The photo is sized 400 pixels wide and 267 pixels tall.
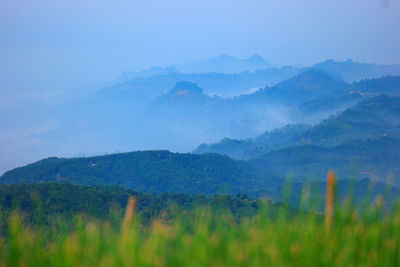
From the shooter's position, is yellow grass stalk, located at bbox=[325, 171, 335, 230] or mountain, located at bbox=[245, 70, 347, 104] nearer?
yellow grass stalk, located at bbox=[325, 171, 335, 230]

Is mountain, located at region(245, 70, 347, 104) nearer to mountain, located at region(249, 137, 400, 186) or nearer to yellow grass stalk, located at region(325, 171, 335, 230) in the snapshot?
mountain, located at region(249, 137, 400, 186)

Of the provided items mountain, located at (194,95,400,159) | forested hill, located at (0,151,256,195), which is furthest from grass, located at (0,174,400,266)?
mountain, located at (194,95,400,159)

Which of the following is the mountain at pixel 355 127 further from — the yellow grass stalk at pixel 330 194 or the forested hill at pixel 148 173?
the yellow grass stalk at pixel 330 194

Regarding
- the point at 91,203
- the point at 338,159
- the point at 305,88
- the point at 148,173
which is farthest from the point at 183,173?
the point at 305,88

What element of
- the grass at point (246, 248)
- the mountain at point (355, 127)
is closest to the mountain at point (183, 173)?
the mountain at point (355, 127)

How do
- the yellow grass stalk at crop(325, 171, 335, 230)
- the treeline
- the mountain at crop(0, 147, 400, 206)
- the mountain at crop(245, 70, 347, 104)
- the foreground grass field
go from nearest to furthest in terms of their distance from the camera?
the foreground grass field → the yellow grass stalk at crop(325, 171, 335, 230) → the treeline → the mountain at crop(0, 147, 400, 206) → the mountain at crop(245, 70, 347, 104)

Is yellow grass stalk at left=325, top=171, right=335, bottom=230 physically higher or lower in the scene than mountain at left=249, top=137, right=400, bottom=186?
lower

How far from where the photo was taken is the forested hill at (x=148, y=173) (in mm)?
42500

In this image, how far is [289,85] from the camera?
17088 cm

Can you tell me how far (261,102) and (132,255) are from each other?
17875cm

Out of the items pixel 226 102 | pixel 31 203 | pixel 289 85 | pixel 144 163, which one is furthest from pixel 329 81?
pixel 31 203

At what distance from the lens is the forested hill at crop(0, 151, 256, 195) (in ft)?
139

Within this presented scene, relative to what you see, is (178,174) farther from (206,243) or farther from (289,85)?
(289,85)

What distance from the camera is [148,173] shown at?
47750 mm
